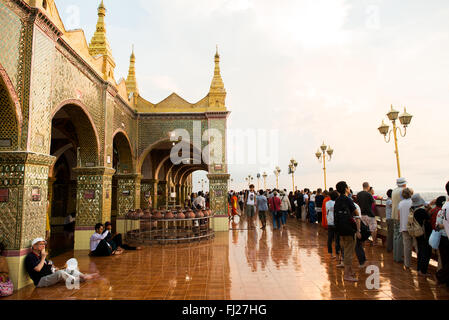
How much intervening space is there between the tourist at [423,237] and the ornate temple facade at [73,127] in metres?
6.69

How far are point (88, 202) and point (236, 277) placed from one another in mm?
5373

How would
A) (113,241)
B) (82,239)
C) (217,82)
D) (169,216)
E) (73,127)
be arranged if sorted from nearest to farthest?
1. (113,241)
2. (82,239)
3. (169,216)
4. (73,127)
5. (217,82)

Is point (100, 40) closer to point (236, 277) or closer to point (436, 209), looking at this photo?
point (236, 277)

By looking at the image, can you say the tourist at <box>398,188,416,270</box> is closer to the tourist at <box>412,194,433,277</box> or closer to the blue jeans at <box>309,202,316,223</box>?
the tourist at <box>412,194,433,277</box>

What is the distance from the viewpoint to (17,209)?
16.2 feet

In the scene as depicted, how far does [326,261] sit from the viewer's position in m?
6.13

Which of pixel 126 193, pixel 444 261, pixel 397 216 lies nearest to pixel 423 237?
pixel 444 261

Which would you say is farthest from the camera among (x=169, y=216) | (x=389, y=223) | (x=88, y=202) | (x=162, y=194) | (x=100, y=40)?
(x=162, y=194)

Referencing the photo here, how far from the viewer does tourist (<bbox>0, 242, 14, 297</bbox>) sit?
4.36 meters

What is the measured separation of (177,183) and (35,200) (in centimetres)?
1963

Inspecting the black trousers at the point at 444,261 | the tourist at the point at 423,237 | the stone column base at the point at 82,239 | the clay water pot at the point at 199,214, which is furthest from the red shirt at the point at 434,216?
the stone column base at the point at 82,239

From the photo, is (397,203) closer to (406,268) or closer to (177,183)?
(406,268)

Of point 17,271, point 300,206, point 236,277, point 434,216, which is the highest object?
point 434,216
